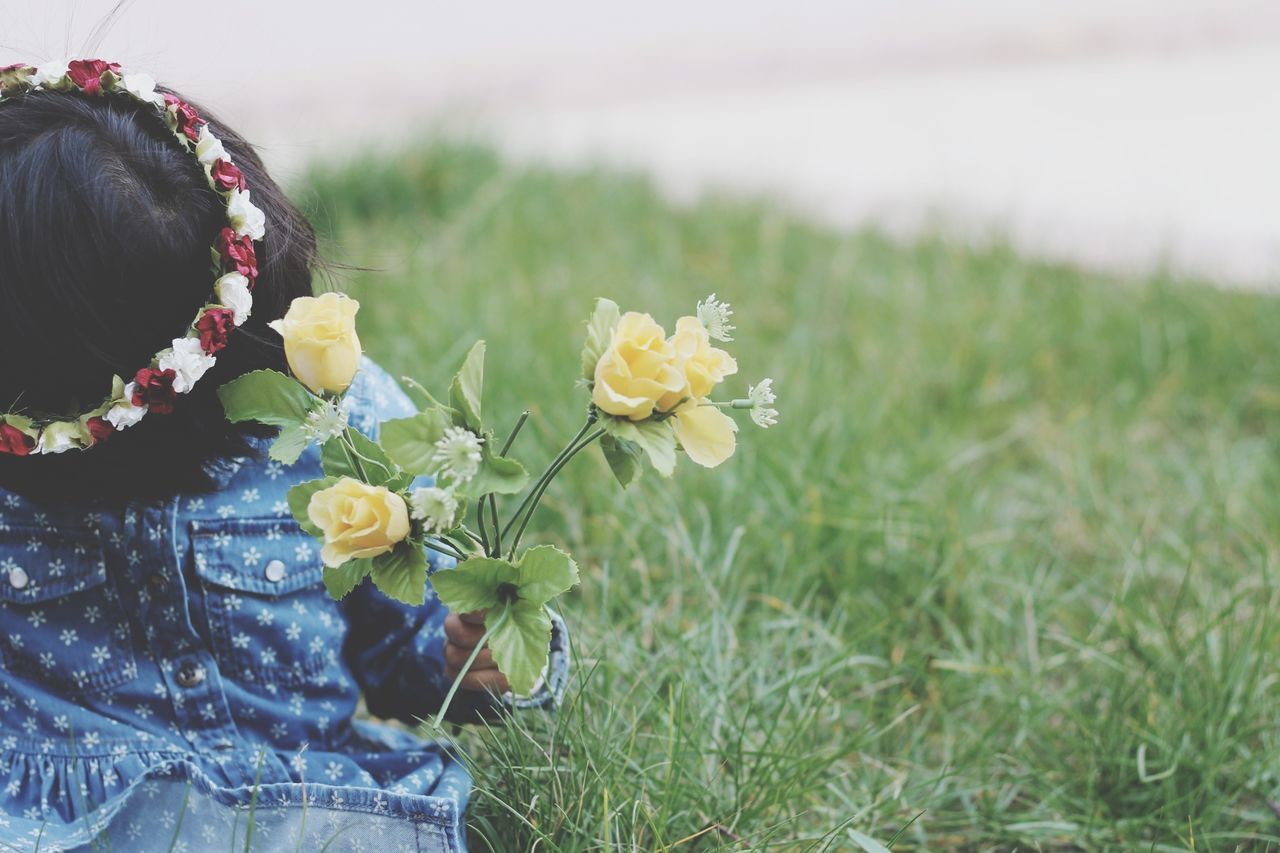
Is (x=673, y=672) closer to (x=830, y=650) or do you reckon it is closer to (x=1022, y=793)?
(x=830, y=650)

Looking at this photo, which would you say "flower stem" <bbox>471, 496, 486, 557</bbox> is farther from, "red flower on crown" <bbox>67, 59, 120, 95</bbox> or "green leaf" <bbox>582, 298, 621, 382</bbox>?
"red flower on crown" <bbox>67, 59, 120, 95</bbox>

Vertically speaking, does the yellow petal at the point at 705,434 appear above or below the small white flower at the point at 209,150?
below

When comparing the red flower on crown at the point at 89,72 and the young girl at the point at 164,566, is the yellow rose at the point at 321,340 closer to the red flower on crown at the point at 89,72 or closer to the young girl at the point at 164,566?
the young girl at the point at 164,566

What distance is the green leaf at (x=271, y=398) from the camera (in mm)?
966

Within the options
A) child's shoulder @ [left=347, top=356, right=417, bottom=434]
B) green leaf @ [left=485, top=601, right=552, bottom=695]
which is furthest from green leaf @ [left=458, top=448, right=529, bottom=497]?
child's shoulder @ [left=347, top=356, right=417, bottom=434]

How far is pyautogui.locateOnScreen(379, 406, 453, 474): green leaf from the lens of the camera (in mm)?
900

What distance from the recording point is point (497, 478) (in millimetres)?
915

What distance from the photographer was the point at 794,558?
5.85 feet

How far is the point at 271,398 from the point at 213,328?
0.09 meters

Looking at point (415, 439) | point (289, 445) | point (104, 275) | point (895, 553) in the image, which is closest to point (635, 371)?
point (415, 439)

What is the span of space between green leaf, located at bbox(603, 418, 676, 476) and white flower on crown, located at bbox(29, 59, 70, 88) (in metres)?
0.60

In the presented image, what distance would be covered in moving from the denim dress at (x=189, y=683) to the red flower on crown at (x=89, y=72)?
36 cm

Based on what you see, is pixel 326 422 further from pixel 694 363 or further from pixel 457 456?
pixel 694 363

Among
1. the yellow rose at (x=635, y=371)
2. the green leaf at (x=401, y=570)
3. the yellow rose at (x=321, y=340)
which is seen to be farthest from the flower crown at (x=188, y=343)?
the yellow rose at (x=635, y=371)
